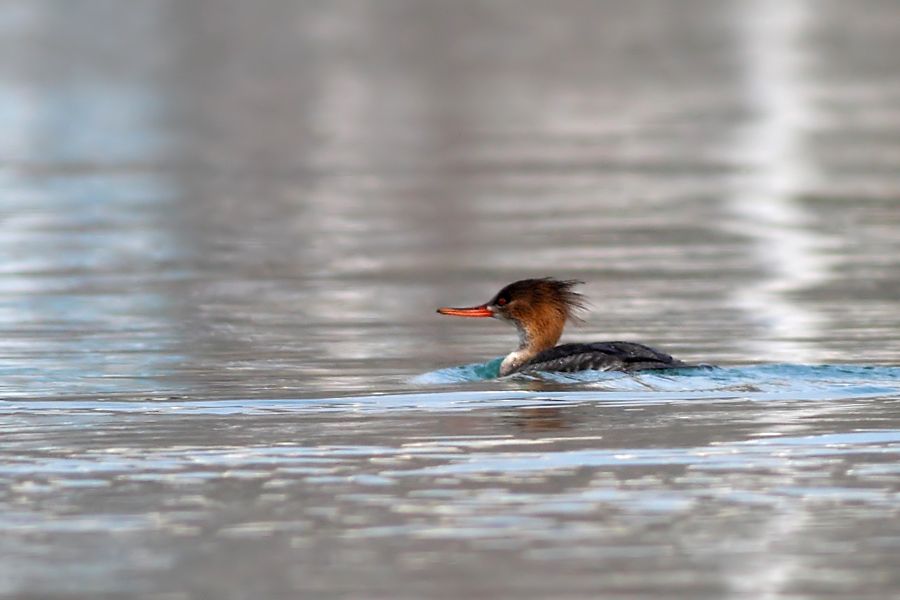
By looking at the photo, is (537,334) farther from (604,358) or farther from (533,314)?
(604,358)

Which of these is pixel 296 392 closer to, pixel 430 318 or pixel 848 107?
pixel 430 318

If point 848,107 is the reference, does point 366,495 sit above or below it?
Result: below

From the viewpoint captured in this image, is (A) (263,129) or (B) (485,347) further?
(A) (263,129)

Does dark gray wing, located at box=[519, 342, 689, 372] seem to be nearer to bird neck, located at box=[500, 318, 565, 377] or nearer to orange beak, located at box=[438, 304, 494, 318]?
bird neck, located at box=[500, 318, 565, 377]

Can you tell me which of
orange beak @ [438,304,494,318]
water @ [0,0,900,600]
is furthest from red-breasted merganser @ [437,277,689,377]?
water @ [0,0,900,600]

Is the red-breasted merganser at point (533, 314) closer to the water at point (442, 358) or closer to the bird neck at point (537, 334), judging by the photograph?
the bird neck at point (537, 334)

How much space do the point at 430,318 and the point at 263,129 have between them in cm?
2518

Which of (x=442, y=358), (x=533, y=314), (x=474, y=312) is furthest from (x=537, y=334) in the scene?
(x=442, y=358)

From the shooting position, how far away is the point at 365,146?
3575 cm

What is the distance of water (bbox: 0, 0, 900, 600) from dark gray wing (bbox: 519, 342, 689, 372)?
14 cm

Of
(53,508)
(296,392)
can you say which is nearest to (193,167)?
(296,392)

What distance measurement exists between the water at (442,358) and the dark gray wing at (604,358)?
0.45ft

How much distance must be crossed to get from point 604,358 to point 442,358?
1.81 m

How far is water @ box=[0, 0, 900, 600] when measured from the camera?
770 centimetres
